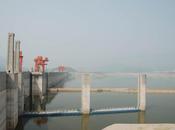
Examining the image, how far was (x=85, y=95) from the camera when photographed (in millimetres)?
46406

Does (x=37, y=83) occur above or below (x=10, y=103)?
above

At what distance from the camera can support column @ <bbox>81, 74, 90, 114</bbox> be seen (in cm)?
4522

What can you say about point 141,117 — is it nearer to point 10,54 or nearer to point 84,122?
point 84,122

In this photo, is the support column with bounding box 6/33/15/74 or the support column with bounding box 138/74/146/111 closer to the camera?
the support column with bounding box 6/33/15/74

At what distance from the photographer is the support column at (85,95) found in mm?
45219

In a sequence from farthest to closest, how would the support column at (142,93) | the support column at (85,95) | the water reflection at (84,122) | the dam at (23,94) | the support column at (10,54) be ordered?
the support column at (142,93) < the support column at (85,95) < the support column at (10,54) < the water reflection at (84,122) < the dam at (23,94)

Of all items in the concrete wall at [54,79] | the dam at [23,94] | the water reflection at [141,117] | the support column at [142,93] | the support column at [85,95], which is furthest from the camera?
the concrete wall at [54,79]

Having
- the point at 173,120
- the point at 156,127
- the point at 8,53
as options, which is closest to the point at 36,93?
the point at 8,53

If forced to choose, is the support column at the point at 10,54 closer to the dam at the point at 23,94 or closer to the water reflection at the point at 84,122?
the dam at the point at 23,94

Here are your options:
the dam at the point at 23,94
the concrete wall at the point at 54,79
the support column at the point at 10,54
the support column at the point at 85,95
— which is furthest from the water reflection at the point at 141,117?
the concrete wall at the point at 54,79

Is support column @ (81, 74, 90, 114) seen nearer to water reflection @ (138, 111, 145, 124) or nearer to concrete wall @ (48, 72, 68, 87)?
water reflection @ (138, 111, 145, 124)

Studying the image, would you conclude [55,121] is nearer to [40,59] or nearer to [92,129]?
[92,129]

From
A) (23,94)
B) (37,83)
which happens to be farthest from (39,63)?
(23,94)

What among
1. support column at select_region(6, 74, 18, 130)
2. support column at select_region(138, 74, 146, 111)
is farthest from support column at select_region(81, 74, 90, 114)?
support column at select_region(6, 74, 18, 130)
